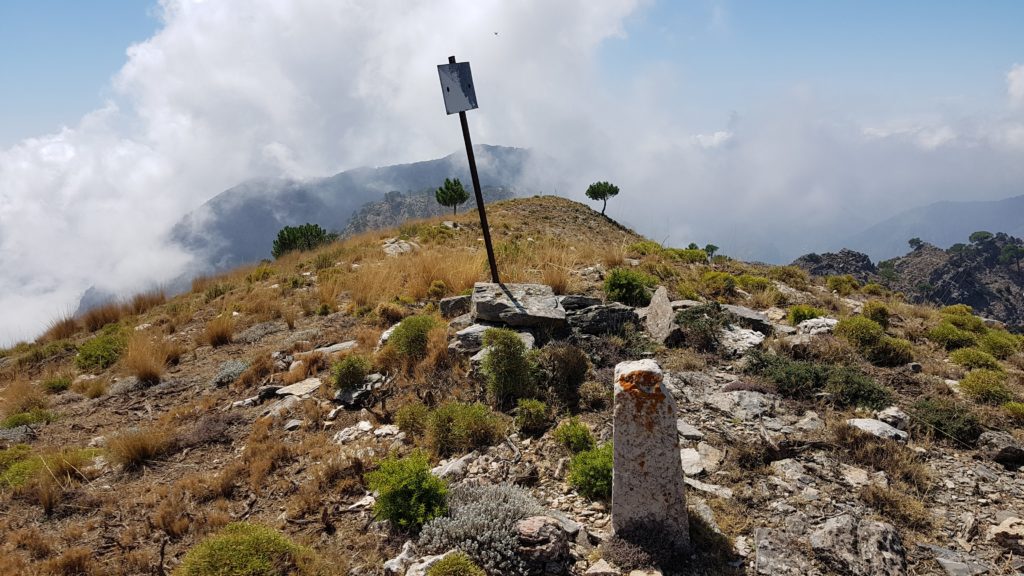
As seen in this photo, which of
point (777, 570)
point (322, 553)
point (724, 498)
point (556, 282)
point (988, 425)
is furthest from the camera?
point (556, 282)

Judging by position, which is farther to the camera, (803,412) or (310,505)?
(803,412)

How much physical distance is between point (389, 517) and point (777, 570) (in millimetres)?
3095

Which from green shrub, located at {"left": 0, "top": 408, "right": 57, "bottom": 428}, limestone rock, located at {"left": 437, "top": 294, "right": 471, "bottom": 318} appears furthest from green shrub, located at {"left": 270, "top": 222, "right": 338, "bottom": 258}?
limestone rock, located at {"left": 437, "top": 294, "right": 471, "bottom": 318}

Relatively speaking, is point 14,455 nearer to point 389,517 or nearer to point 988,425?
point 389,517

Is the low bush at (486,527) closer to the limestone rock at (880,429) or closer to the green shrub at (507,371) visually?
the green shrub at (507,371)

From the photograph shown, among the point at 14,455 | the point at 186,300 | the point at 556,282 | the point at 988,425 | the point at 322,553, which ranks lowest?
the point at 988,425

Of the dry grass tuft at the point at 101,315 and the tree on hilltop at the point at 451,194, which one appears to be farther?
the tree on hilltop at the point at 451,194

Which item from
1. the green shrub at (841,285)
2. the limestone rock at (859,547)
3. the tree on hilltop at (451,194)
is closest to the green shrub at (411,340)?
the limestone rock at (859,547)

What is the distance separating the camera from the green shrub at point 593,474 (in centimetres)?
422

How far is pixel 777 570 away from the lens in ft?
11.3

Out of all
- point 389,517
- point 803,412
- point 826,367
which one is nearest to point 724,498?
point 803,412

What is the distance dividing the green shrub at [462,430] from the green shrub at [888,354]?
19.9 ft

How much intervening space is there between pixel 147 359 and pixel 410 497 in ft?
24.3

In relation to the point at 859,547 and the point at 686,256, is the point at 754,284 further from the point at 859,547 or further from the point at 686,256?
the point at 859,547
